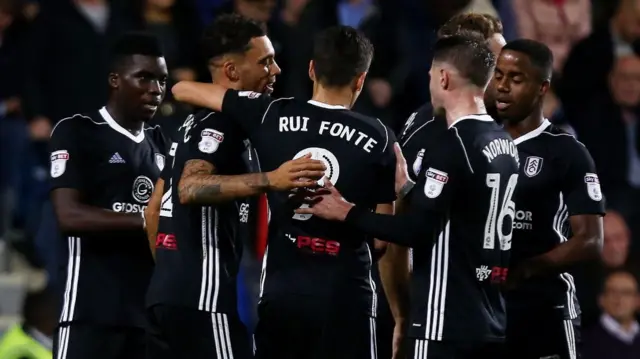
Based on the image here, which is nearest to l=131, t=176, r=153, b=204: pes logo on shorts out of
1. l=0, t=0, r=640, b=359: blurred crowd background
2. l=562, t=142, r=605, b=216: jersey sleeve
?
l=562, t=142, r=605, b=216: jersey sleeve

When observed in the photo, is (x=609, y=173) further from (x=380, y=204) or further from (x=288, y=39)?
(x=380, y=204)

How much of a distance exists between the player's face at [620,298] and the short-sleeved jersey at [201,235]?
429 centimetres

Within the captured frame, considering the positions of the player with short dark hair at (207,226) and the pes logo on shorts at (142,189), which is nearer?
the player with short dark hair at (207,226)

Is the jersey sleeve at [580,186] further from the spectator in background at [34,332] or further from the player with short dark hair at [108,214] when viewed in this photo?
the spectator in background at [34,332]

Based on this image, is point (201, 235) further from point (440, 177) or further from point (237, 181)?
point (440, 177)

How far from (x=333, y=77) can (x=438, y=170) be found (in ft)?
2.07

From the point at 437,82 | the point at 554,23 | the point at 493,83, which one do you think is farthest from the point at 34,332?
the point at 554,23

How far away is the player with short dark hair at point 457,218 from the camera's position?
637 centimetres

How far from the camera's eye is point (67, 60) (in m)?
11.1

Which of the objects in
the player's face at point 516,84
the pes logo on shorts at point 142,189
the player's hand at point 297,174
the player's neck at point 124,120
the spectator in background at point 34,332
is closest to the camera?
the player's hand at point 297,174

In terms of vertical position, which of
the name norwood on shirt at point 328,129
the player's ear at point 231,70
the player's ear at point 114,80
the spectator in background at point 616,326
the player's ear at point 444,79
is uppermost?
the player's ear at point 114,80

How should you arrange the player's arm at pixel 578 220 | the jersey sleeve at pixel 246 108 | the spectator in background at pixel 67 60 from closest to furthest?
the jersey sleeve at pixel 246 108 → the player's arm at pixel 578 220 → the spectator in background at pixel 67 60

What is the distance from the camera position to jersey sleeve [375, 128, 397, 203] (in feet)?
21.5

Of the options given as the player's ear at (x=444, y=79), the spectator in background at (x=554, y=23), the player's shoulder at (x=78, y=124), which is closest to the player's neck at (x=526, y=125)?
the player's ear at (x=444, y=79)
